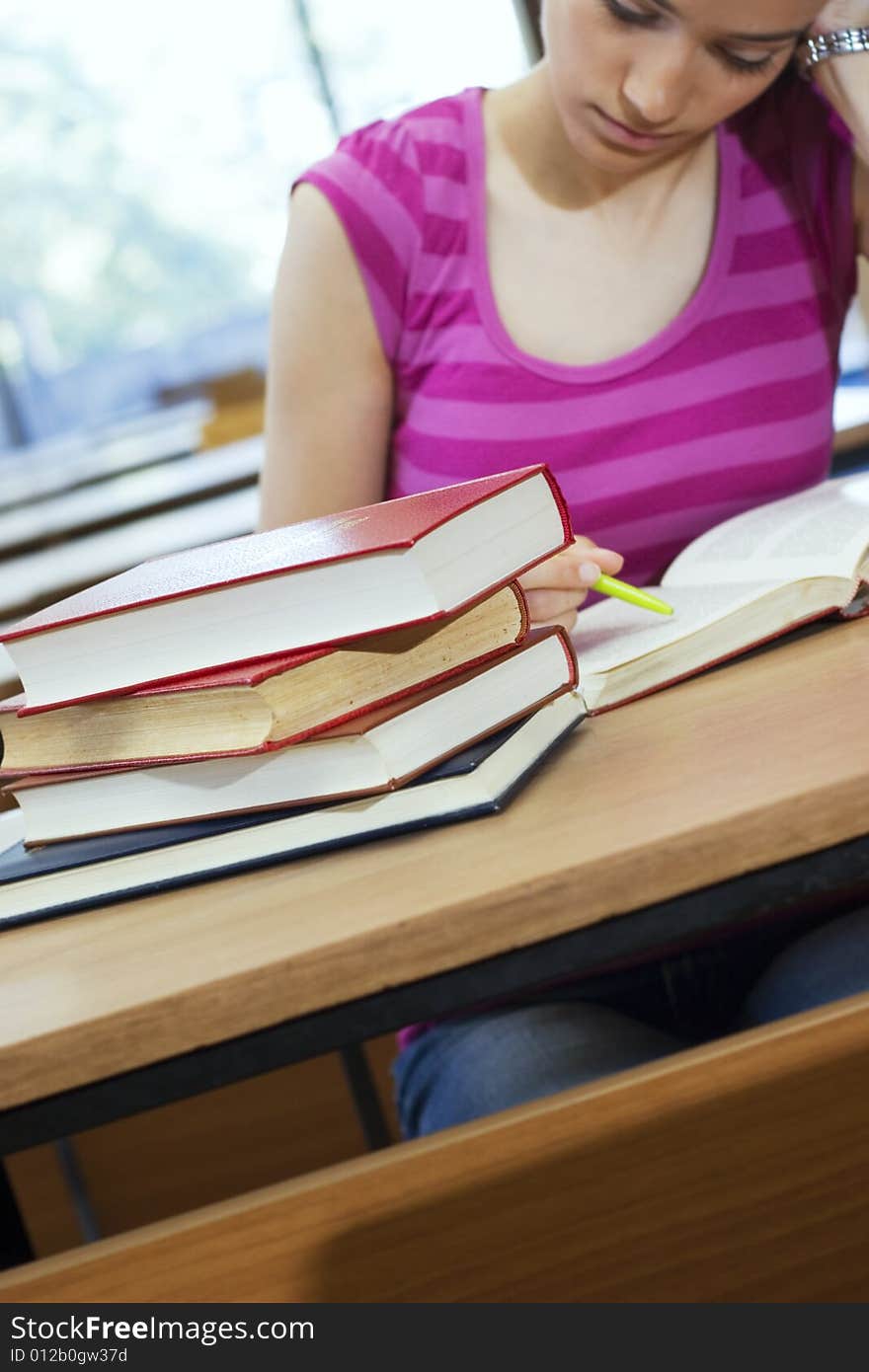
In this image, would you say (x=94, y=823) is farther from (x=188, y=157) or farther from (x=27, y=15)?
(x=27, y=15)

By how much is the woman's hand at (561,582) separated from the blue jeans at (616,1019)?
0.23 meters

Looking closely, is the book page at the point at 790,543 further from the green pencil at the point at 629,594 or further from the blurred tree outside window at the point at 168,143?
the blurred tree outside window at the point at 168,143

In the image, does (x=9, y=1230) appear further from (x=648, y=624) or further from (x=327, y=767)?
(x=648, y=624)

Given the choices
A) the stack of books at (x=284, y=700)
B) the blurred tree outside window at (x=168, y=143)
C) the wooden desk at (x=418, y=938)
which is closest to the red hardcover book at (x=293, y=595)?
the stack of books at (x=284, y=700)

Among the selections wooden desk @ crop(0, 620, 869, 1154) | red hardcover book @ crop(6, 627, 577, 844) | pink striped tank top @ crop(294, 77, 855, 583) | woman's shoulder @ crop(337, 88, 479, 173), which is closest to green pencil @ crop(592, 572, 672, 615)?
red hardcover book @ crop(6, 627, 577, 844)

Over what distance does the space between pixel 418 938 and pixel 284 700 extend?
120 mm

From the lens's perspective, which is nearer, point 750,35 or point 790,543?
point 790,543

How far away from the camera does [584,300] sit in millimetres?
1156

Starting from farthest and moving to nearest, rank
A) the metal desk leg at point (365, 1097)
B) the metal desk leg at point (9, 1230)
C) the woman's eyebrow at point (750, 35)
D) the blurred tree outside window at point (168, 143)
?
the blurred tree outside window at point (168, 143) < the metal desk leg at point (365, 1097) < the woman's eyebrow at point (750, 35) < the metal desk leg at point (9, 1230)

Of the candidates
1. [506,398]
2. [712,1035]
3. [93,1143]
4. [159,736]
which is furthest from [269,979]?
[93,1143]

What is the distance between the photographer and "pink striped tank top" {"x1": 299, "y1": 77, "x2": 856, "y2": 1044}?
1.13m

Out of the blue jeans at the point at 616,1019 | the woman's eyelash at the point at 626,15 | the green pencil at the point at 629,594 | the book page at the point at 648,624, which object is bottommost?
the blue jeans at the point at 616,1019

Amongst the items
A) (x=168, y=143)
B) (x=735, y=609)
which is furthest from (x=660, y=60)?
(x=168, y=143)

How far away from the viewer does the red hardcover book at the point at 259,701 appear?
0.58m
